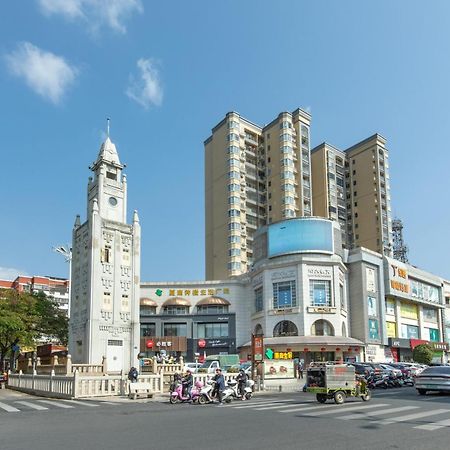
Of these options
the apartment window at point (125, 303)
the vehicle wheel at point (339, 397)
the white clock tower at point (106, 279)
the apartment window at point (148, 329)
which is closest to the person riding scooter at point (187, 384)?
the vehicle wheel at point (339, 397)

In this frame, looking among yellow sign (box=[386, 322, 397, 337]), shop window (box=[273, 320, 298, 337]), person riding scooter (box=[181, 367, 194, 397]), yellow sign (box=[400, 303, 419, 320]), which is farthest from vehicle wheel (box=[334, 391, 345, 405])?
yellow sign (box=[400, 303, 419, 320])

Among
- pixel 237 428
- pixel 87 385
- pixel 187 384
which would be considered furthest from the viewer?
pixel 87 385

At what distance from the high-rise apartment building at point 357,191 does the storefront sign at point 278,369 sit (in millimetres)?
67303

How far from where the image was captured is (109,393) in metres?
27.4

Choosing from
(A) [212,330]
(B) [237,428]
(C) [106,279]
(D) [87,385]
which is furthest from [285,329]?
(B) [237,428]

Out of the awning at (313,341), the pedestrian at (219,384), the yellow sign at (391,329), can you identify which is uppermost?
the yellow sign at (391,329)

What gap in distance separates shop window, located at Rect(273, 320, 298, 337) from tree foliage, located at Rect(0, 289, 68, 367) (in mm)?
23084

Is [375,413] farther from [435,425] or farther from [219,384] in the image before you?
[219,384]

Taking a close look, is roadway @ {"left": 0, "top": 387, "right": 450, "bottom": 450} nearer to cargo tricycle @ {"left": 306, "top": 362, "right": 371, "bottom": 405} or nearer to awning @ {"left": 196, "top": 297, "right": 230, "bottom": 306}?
cargo tricycle @ {"left": 306, "top": 362, "right": 371, "bottom": 405}

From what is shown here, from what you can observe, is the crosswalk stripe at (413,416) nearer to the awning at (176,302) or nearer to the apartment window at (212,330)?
the apartment window at (212,330)

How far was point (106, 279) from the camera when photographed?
5109 centimetres

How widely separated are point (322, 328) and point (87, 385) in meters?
38.4

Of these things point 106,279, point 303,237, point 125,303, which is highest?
point 303,237

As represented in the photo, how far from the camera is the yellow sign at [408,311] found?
2945 inches
